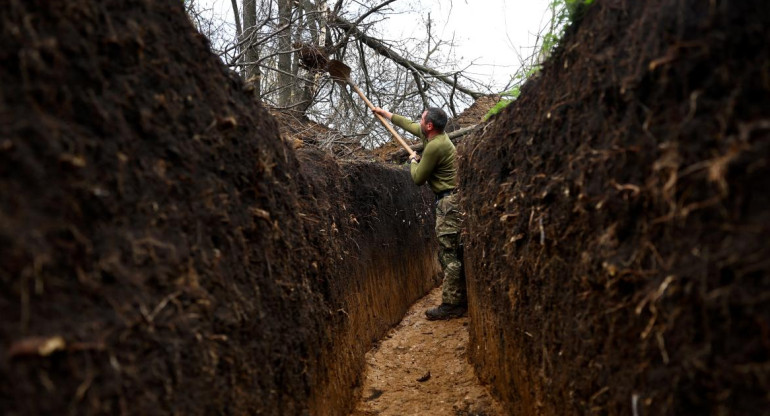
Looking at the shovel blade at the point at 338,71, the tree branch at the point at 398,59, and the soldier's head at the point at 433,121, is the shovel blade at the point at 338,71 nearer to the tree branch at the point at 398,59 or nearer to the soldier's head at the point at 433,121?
the tree branch at the point at 398,59

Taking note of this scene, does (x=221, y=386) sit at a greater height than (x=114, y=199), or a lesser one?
lesser

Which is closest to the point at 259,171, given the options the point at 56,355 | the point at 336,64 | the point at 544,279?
the point at 56,355

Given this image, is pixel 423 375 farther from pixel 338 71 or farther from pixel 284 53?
pixel 338 71

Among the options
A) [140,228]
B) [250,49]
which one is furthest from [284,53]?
[140,228]

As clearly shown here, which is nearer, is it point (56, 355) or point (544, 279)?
point (56, 355)

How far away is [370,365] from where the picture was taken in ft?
13.4

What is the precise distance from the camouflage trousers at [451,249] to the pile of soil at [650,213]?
2.75 metres

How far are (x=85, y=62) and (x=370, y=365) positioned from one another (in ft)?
11.2

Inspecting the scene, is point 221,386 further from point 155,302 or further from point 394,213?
point 394,213

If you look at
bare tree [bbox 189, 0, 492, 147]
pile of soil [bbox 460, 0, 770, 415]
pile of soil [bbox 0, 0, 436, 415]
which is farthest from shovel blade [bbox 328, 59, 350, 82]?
pile of soil [bbox 460, 0, 770, 415]

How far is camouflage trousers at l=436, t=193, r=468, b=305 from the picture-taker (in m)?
5.18

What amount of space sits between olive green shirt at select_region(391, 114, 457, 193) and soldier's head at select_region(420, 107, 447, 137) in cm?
7

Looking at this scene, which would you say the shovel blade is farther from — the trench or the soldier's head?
the trench

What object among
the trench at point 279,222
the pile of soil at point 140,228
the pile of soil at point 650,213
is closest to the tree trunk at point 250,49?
the trench at point 279,222
